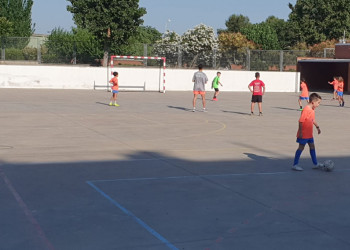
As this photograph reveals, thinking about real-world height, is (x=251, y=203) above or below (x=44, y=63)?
below

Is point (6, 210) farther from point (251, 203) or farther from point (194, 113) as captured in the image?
point (194, 113)

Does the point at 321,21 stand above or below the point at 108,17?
above

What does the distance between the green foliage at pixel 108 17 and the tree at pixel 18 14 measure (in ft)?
54.4

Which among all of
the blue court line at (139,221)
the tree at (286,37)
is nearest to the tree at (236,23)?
the tree at (286,37)

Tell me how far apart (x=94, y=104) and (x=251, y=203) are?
17.3 metres

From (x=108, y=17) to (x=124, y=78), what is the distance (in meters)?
5.67

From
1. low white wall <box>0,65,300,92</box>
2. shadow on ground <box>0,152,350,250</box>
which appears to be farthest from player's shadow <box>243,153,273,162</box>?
low white wall <box>0,65,300,92</box>

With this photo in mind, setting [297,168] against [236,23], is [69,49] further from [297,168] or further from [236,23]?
[236,23]

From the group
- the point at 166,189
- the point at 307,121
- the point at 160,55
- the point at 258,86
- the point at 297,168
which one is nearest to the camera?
the point at 166,189

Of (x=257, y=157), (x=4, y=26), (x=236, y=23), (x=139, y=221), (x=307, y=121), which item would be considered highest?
(x=236, y=23)

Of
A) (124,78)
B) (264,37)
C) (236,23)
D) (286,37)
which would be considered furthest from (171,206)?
(236,23)

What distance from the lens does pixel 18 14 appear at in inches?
2266

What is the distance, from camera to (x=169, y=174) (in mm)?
9766

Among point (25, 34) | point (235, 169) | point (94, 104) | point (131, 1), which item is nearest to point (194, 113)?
point (94, 104)
